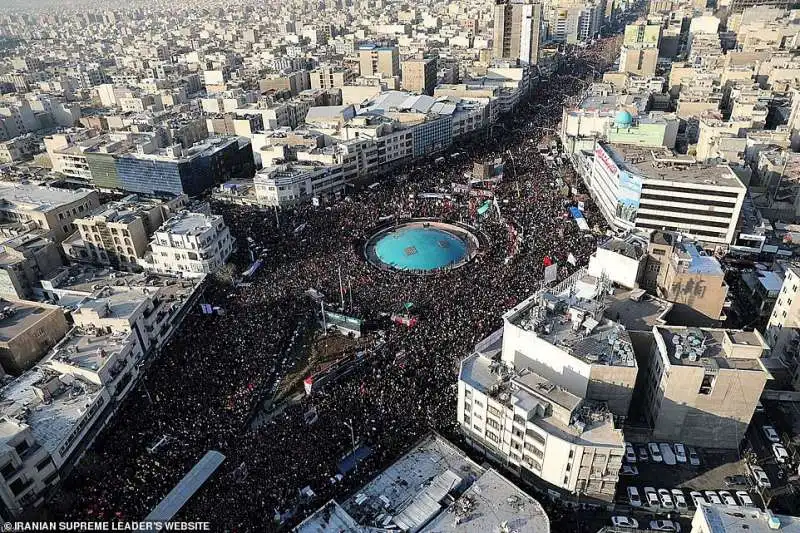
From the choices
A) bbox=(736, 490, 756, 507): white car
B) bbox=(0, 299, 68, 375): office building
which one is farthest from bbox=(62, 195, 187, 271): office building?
bbox=(736, 490, 756, 507): white car

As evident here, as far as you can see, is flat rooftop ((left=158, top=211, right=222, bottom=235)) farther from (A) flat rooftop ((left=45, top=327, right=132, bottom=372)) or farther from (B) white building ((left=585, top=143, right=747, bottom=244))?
(B) white building ((left=585, top=143, right=747, bottom=244))

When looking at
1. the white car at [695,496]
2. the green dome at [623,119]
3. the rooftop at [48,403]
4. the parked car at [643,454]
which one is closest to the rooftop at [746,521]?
the white car at [695,496]

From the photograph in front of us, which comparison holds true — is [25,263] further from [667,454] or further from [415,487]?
[667,454]

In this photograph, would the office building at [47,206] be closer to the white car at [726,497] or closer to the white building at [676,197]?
the white building at [676,197]

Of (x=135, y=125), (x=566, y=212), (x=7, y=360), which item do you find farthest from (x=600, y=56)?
(x=7, y=360)

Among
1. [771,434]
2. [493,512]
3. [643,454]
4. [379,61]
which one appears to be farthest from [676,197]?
[379,61]

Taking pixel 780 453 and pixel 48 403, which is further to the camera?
pixel 48 403
